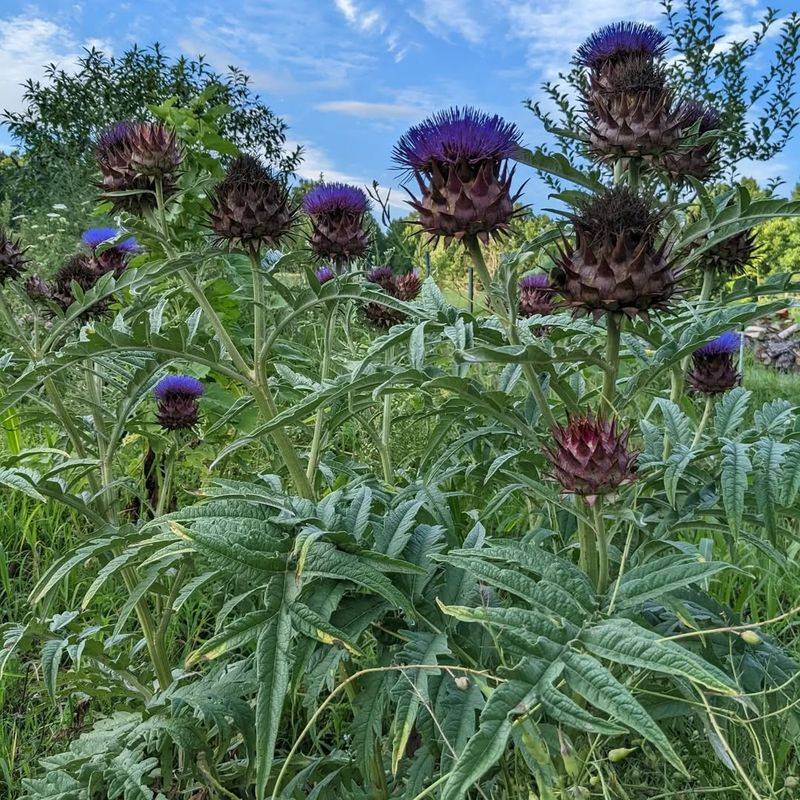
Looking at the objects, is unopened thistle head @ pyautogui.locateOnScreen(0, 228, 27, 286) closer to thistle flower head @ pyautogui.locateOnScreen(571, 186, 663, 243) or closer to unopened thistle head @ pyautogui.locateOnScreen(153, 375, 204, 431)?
unopened thistle head @ pyautogui.locateOnScreen(153, 375, 204, 431)

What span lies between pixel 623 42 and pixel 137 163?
1.43 m

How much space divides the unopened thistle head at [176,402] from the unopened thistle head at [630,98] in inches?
64.2

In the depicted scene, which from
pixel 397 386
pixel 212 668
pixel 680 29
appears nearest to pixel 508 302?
pixel 397 386

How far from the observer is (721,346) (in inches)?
104

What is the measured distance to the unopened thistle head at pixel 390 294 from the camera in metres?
3.26

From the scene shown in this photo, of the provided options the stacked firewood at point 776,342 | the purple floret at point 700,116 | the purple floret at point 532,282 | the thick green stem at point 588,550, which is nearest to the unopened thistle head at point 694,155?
the purple floret at point 700,116

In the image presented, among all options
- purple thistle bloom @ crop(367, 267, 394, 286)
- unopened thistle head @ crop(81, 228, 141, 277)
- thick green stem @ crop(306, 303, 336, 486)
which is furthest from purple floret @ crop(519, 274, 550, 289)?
unopened thistle head @ crop(81, 228, 141, 277)

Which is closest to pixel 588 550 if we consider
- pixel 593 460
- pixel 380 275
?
pixel 593 460

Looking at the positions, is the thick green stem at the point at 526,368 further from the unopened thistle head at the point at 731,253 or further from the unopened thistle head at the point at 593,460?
the unopened thistle head at the point at 731,253

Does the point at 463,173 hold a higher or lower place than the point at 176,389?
higher

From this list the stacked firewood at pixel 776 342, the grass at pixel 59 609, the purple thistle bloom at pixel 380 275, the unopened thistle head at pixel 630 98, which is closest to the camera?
the grass at pixel 59 609

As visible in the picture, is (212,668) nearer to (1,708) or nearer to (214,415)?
(1,708)

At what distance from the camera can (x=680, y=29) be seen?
5570mm

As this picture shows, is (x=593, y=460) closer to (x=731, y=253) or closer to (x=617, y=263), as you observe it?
(x=617, y=263)
